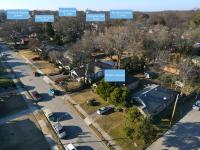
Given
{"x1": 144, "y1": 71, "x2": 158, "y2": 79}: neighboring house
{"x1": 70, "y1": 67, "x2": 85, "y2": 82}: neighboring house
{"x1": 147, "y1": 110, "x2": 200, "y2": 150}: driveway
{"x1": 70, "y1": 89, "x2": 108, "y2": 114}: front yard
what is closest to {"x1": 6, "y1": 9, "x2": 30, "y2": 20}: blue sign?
{"x1": 70, "y1": 67, "x2": 85, "y2": 82}: neighboring house

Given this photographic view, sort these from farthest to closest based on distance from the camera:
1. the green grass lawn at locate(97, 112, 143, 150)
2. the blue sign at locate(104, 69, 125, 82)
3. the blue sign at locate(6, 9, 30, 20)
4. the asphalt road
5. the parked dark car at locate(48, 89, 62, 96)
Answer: the parked dark car at locate(48, 89, 62, 96)
the blue sign at locate(6, 9, 30, 20)
the blue sign at locate(104, 69, 125, 82)
the asphalt road
the green grass lawn at locate(97, 112, 143, 150)

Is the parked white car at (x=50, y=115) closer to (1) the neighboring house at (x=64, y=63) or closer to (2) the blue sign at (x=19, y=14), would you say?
(1) the neighboring house at (x=64, y=63)

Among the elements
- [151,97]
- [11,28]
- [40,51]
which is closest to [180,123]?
[151,97]

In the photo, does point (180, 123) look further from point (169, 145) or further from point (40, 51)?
point (40, 51)

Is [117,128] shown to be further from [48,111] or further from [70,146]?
[48,111]

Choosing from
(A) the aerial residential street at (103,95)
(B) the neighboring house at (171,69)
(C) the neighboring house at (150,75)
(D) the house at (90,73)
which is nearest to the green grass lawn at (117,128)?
(A) the aerial residential street at (103,95)

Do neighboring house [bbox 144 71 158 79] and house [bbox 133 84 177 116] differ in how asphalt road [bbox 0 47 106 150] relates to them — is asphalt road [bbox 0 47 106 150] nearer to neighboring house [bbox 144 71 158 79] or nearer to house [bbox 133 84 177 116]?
house [bbox 133 84 177 116]

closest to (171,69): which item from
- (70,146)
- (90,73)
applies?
(90,73)
